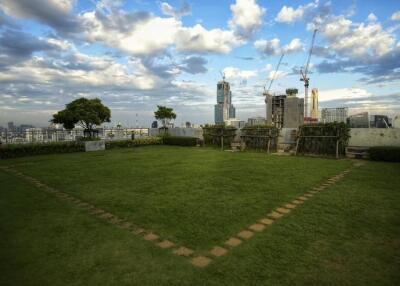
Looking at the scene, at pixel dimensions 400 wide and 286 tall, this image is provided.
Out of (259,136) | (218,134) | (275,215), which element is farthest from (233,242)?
(218,134)

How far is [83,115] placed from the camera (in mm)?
16828

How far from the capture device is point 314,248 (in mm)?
3180

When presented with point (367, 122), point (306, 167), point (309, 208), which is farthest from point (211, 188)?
point (367, 122)

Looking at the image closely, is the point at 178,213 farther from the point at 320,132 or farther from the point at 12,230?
the point at 320,132

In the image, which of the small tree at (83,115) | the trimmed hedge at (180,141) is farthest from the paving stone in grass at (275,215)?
the small tree at (83,115)

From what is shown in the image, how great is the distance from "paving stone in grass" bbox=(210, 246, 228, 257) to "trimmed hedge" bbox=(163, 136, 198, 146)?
15667 millimetres

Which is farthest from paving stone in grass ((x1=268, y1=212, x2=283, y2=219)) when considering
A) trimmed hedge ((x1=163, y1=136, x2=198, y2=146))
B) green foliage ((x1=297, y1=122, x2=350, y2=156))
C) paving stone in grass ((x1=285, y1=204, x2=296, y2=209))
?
trimmed hedge ((x1=163, y1=136, x2=198, y2=146))

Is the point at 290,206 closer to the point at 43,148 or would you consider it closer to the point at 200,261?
the point at 200,261

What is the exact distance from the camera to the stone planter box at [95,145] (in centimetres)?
1589

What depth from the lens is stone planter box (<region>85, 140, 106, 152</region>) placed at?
15.9 metres

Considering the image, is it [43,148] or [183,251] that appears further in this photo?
[43,148]

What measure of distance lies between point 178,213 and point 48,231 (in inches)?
77.9

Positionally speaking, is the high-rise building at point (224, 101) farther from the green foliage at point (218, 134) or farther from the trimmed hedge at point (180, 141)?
the green foliage at point (218, 134)

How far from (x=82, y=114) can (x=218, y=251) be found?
16090mm
